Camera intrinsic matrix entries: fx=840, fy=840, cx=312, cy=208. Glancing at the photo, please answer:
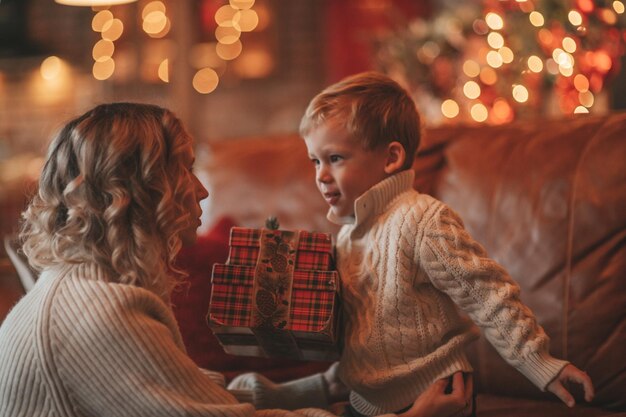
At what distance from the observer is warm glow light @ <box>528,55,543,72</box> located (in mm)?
3135

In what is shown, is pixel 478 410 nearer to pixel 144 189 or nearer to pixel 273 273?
pixel 273 273

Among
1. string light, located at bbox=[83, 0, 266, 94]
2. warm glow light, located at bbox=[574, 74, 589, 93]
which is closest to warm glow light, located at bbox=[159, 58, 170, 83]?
string light, located at bbox=[83, 0, 266, 94]

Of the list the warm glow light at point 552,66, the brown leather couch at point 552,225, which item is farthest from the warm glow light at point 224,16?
the brown leather couch at point 552,225

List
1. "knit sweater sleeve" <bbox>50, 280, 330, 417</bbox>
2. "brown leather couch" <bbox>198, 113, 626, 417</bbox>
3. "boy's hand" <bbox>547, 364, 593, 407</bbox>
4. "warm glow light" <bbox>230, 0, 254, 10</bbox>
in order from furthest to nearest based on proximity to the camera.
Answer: "warm glow light" <bbox>230, 0, 254, 10</bbox> < "brown leather couch" <bbox>198, 113, 626, 417</bbox> < "boy's hand" <bbox>547, 364, 593, 407</bbox> < "knit sweater sleeve" <bbox>50, 280, 330, 417</bbox>

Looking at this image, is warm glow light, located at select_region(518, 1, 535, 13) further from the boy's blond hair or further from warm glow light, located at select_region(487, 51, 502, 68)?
the boy's blond hair

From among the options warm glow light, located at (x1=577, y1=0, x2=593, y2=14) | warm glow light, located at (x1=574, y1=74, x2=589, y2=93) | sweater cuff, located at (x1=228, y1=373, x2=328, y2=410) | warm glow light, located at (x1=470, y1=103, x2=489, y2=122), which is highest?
warm glow light, located at (x1=577, y1=0, x2=593, y2=14)

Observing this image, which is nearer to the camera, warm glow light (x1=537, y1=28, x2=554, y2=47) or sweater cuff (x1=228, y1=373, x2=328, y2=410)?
sweater cuff (x1=228, y1=373, x2=328, y2=410)

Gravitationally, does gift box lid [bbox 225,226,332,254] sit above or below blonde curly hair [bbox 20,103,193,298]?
below

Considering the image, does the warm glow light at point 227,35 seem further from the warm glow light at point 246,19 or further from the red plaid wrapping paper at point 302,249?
the red plaid wrapping paper at point 302,249

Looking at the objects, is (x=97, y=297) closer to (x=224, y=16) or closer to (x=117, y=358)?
(x=117, y=358)

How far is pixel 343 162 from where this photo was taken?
64.4 inches

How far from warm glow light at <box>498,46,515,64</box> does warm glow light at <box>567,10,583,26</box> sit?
1.40 feet

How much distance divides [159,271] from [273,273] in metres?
0.29

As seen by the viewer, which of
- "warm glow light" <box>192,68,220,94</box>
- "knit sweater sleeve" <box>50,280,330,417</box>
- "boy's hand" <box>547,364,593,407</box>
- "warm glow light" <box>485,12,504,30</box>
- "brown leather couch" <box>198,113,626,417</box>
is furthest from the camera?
"warm glow light" <box>192,68,220,94</box>
